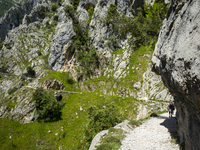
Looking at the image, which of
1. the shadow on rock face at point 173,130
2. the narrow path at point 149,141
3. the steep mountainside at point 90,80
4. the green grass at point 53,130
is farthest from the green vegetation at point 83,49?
the narrow path at point 149,141

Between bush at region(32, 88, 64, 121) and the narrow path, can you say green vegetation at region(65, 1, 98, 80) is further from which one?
the narrow path

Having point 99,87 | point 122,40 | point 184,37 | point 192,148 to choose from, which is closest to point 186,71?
point 184,37

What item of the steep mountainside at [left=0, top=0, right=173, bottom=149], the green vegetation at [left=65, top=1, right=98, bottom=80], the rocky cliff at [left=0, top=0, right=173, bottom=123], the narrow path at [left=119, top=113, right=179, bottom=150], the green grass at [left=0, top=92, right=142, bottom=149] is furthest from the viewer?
the green vegetation at [left=65, top=1, right=98, bottom=80]

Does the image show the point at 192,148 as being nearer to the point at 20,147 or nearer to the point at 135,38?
the point at 20,147

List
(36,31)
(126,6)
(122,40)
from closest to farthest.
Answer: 1. (122,40)
2. (126,6)
3. (36,31)

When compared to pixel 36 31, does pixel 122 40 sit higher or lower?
lower

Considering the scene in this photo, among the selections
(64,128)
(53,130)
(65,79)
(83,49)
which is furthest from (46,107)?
(83,49)

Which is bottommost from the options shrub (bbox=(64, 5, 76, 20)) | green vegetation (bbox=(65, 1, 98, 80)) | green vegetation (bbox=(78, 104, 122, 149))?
green vegetation (bbox=(78, 104, 122, 149))

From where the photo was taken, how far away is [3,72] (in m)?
88.2

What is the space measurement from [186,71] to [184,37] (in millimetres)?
1527

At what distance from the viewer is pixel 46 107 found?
24562mm

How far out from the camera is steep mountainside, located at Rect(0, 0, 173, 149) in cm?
2025

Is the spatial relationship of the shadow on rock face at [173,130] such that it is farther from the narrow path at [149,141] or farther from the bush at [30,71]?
the bush at [30,71]

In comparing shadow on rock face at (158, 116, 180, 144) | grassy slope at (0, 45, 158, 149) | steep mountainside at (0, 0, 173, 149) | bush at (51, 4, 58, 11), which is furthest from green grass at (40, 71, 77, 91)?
bush at (51, 4, 58, 11)
